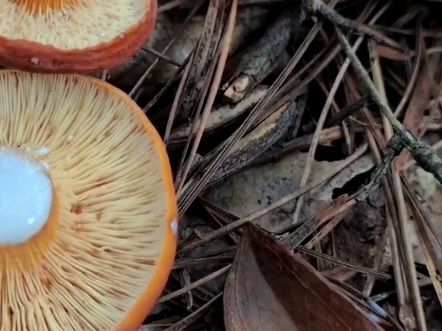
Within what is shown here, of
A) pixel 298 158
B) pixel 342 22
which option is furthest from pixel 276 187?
pixel 342 22

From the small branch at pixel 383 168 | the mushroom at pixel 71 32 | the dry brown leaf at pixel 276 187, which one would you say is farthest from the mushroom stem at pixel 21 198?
the small branch at pixel 383 168

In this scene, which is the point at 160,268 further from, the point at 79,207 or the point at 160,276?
the point at 79,207

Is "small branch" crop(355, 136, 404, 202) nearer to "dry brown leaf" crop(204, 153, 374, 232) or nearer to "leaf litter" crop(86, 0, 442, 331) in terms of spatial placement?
"leaf litter" crop(86, 0, 442, 331)

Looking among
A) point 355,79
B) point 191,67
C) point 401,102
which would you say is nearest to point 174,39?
point 191,67

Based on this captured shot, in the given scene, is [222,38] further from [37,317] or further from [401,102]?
[37,317]

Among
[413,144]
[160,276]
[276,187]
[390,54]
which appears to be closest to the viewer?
[160,276]

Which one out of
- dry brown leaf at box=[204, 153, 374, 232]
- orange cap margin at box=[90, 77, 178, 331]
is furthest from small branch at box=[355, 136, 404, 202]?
orange cap margin at box=[90, 77, 178, 331]
